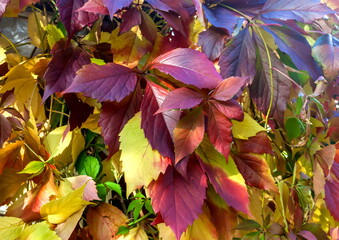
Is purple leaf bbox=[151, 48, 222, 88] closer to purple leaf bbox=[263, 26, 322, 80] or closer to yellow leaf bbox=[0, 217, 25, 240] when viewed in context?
purple leaf bbox=[263, 26, 322, 80]

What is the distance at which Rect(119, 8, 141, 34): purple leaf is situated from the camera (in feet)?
1.12

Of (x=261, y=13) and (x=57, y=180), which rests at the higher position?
(x=261, y=13)

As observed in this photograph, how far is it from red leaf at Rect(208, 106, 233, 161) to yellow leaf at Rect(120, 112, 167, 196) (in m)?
0.05

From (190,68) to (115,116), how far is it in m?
0.08

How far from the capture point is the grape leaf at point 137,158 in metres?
0.31

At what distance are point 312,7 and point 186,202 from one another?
0.82ft

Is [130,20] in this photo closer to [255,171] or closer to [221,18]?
[221,18]

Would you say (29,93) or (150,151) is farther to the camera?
(29,93)

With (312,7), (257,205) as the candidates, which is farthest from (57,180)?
(312,7)

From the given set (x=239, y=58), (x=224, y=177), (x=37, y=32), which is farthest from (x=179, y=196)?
(x=37, y=32)

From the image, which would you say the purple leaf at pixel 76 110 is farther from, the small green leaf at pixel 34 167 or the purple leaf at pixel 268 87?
the purple leaf at pixel 268 87

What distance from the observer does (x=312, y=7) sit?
378 mm

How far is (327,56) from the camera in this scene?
36 centimetres

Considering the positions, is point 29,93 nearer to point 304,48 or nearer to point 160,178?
point 160,178
